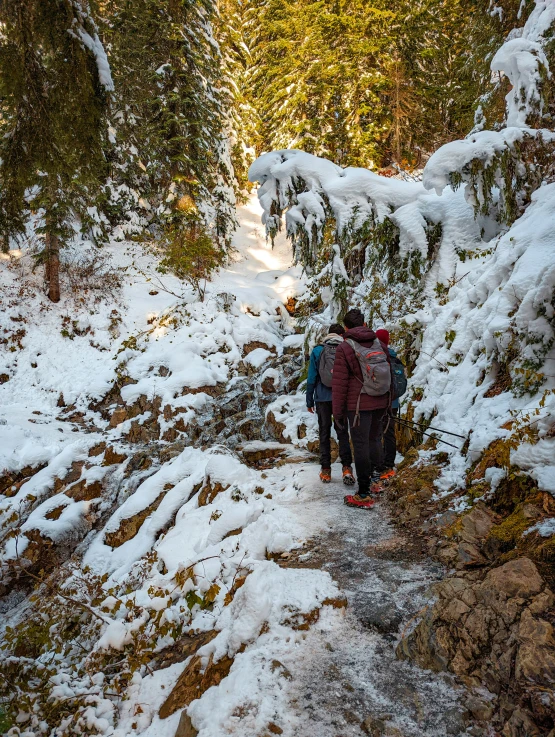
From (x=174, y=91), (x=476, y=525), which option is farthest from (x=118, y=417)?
(x=174, y=91)

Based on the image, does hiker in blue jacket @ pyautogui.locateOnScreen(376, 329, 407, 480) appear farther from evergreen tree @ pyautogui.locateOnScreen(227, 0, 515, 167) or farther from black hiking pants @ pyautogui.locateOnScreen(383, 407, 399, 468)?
evergreen tree @ pyautogui.locateOnScreen(227, 0, 515, 167)

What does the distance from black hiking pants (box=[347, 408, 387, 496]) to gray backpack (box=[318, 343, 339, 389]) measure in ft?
2.98

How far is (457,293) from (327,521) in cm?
382

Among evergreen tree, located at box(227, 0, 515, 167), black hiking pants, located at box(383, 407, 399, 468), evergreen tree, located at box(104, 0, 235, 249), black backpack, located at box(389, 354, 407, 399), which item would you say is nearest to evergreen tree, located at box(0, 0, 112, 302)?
black backpack, located at box(389, 354, 407, 399)

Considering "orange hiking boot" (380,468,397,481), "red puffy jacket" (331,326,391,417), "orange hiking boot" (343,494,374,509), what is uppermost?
"red puffy jacket" (331,326,391,417)

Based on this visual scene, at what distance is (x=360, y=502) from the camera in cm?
436

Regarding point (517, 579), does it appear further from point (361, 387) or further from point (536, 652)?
point (361, 387)

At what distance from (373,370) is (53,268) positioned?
1400 cm

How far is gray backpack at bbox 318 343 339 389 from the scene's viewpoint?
509 cm

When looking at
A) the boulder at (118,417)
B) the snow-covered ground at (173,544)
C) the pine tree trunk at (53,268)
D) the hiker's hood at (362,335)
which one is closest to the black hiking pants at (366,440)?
the snow-covered ground at (173,544)

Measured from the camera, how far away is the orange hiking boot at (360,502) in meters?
4.35

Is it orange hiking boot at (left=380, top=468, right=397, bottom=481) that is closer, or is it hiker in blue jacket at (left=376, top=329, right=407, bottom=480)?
hiker in blue jacket at (left=376, top=329, right=407, bottom=480)

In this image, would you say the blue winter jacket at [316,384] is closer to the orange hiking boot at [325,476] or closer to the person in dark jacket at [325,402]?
the person in dark jacket at [325,402]

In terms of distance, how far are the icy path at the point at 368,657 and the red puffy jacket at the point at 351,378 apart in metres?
1.29
